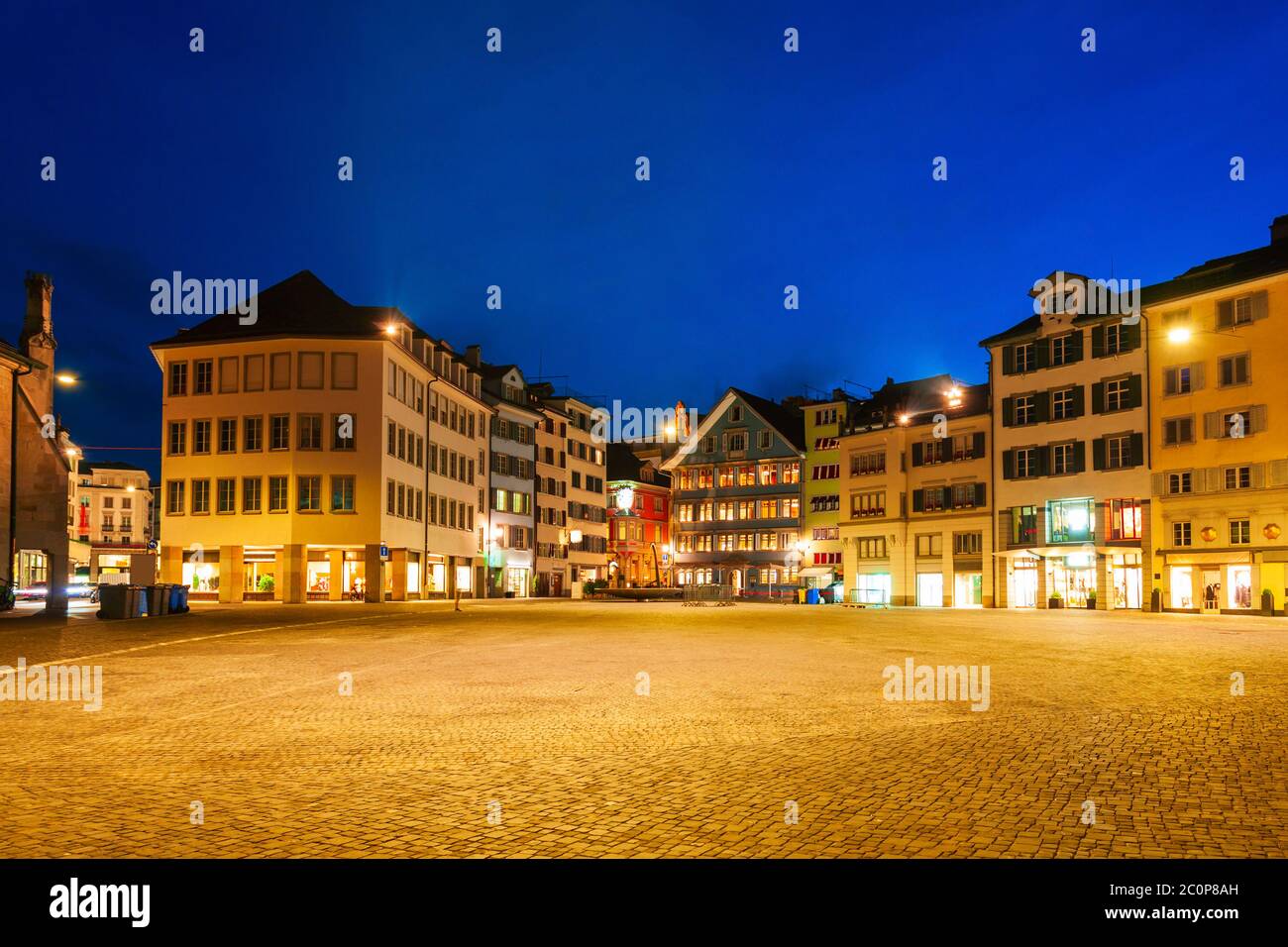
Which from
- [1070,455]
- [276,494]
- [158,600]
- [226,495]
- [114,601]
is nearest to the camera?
[114,601]

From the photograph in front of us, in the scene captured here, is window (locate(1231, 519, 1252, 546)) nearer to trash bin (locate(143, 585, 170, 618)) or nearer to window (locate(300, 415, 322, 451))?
window (locate(300, 415, 322, 451))

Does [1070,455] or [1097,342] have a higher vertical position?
[1097,342]

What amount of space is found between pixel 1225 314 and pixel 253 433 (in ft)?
159

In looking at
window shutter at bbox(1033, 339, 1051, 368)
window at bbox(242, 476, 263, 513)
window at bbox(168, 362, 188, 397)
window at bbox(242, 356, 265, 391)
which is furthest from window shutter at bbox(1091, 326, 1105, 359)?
window at bbox(168, 362, 188, 397)

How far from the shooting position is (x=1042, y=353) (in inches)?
2343

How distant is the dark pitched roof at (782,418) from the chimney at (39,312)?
5598cm

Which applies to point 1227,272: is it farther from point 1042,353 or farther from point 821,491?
point 821,491

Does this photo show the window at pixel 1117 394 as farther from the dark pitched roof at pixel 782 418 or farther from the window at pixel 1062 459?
the dark pitched roof at pixel 782 418

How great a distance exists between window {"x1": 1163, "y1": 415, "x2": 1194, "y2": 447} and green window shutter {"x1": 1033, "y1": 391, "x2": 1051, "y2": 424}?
7.27m

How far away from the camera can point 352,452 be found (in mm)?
54938

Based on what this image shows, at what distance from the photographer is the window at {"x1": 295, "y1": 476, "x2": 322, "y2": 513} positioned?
5488cm

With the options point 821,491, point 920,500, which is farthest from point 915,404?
point 821,491
